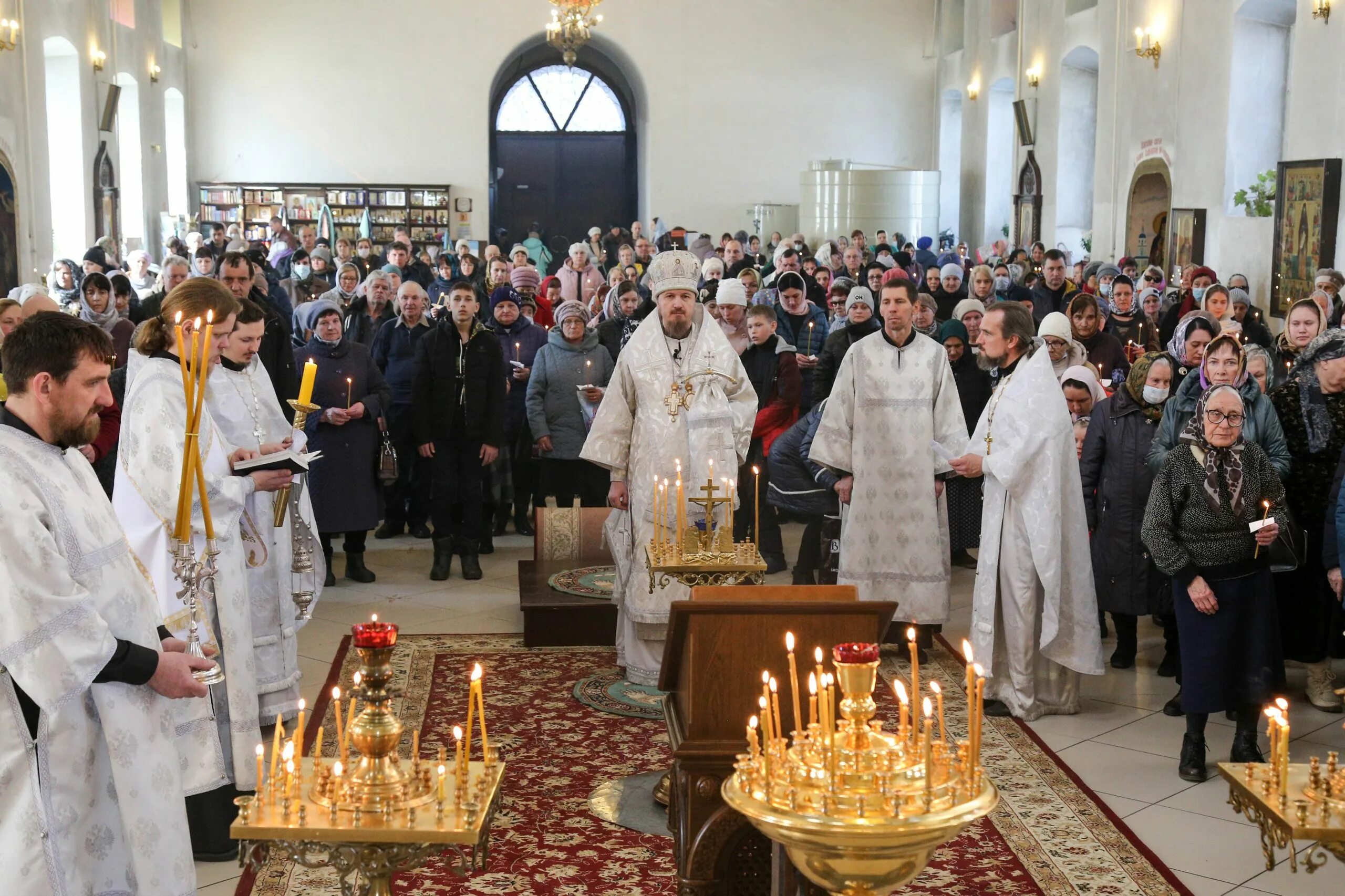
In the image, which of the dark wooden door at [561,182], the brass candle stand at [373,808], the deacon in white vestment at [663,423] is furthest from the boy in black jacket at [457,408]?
the dark wooden door at [561,182]

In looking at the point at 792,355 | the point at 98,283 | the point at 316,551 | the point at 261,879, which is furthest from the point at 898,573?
the point at 98,283

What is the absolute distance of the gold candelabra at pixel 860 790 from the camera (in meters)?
2.17

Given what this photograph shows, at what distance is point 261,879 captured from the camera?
14.1ft

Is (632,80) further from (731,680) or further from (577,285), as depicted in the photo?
(731,680)

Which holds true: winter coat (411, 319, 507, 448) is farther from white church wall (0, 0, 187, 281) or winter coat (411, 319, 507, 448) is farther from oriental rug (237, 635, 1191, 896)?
white church wall (0, 0, 187, 281)

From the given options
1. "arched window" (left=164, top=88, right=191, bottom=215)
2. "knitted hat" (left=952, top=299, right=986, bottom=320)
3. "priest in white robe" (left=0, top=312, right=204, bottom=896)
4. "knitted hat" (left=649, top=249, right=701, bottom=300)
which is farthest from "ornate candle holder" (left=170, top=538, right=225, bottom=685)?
"arched window" (left=164, top=88, right=191, bottom=215)

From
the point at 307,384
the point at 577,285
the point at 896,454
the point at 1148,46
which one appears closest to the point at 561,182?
the point at 1148,46

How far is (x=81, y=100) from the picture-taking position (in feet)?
60.6

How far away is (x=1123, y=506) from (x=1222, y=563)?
1.38m

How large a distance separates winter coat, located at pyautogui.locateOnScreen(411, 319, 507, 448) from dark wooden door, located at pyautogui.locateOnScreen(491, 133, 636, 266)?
19.9 meters

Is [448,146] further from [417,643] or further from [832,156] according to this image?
[417,643]

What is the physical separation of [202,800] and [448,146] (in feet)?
71.9

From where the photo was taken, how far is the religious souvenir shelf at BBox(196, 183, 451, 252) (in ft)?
80.2

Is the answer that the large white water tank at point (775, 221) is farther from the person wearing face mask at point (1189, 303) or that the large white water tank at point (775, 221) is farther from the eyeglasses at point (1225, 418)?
the eyeglasses at point (1225, 418)
